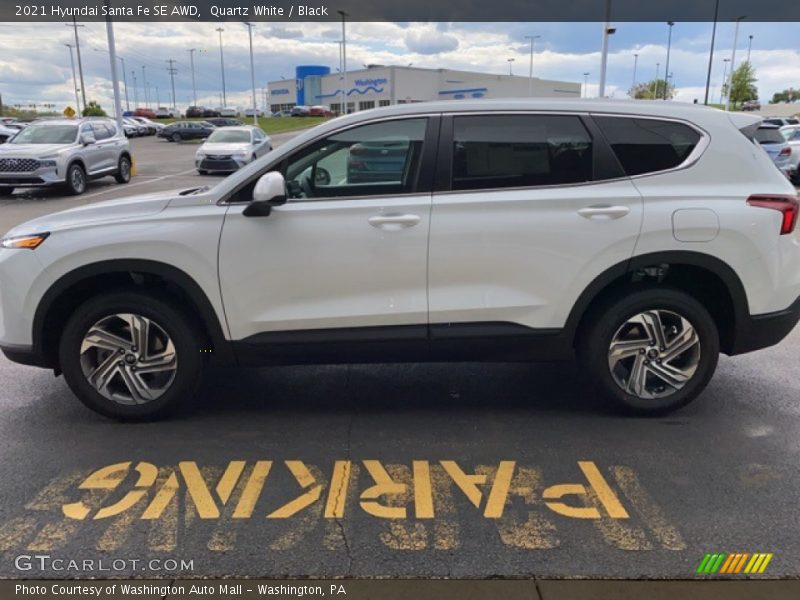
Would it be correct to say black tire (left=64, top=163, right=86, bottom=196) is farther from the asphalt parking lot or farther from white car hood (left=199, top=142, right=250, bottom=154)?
the asphalt parking lot

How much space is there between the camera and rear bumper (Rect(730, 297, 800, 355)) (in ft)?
12.6

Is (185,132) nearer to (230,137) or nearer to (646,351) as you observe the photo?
(230,137)

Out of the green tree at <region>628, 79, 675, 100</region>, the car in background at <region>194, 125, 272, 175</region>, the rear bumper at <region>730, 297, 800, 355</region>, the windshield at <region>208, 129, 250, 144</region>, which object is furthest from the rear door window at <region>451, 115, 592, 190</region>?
the green tree at <region>628, 79, 675, 100</region>

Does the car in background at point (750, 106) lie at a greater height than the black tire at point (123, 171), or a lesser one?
greater

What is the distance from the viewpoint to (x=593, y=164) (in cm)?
379

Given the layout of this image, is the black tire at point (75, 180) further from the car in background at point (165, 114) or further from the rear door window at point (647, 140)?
the car in background at point (165, 114)

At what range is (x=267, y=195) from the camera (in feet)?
11.4

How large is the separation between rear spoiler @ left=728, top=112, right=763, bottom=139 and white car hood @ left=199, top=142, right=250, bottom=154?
1876 cm

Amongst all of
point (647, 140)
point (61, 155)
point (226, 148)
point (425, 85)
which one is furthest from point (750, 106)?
point (647, 140)

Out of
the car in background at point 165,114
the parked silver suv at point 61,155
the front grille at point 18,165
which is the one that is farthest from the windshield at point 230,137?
the car in background at point 165,114

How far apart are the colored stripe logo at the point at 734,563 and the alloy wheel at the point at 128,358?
292 cm

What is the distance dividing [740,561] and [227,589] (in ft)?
6.76

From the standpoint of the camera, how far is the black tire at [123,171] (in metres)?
18.2

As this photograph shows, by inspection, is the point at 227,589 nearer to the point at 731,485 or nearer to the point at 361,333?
the point at 361,333
